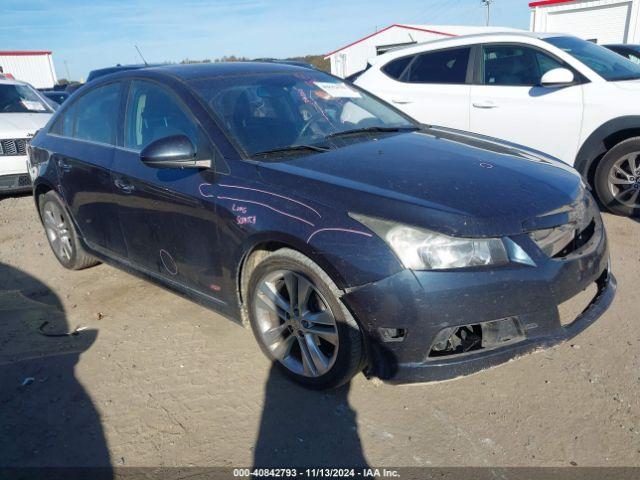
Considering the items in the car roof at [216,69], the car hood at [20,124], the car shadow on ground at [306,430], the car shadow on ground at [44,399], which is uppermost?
the car roof at [216,69]

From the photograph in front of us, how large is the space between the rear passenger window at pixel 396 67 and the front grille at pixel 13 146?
16.6 ft

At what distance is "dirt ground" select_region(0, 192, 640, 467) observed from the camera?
2.27 m

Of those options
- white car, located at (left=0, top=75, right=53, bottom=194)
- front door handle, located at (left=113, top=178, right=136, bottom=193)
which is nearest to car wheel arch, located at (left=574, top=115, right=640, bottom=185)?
front door handle, located at (left=113, top=178, right=136, bottom=193)

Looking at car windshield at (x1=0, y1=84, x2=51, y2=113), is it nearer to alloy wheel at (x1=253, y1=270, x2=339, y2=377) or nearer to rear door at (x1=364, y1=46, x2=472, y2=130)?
rear door at (x1=364, y1=46, x2=472, y2=130)

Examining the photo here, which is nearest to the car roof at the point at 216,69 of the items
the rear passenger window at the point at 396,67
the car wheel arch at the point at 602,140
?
the rear passenger window at the point at 396,67

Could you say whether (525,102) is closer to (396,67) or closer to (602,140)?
(602,140)

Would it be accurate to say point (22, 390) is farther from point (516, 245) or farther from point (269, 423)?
point (516, 245)

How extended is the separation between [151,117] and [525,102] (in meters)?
3.85

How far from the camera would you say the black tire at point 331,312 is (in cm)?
235

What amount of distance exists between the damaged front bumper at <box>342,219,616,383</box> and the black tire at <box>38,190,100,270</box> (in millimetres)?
2940

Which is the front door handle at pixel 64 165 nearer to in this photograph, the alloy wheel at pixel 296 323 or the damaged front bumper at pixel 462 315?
the alloy wheel at pixel 296 323

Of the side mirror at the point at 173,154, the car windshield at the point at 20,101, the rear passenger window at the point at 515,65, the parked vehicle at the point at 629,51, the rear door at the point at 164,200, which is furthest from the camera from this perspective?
the parked vehicle at the point at 629,51

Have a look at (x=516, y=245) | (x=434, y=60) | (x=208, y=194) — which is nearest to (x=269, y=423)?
(x=208, y=194)

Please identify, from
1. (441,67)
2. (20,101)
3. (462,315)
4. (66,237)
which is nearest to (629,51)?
Result: (441,67)
